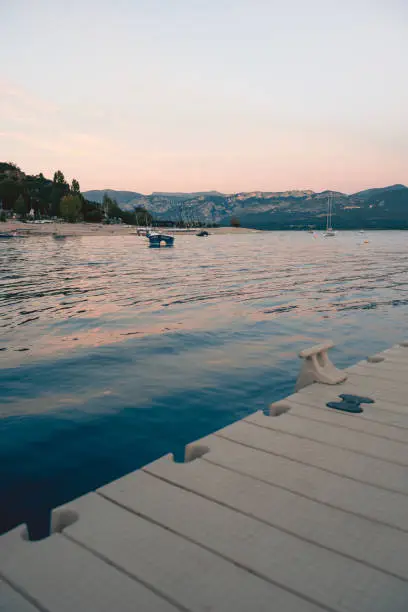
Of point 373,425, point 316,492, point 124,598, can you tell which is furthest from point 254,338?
point 124,598

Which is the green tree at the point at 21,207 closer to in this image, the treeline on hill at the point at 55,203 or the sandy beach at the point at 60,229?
the treeline on hill at the point at 55,203

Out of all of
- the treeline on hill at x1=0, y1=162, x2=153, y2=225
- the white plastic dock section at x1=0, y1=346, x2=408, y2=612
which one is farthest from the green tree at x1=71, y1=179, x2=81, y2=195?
the white plastic dock section at x1=0, y1=346, x2=408, y2=612

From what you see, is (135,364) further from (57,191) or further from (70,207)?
(57,191)

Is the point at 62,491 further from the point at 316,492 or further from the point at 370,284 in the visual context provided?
the point at 370,284

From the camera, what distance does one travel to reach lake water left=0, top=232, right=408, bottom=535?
7.41 metres

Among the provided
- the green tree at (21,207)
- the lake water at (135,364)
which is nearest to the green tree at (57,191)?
the green tree at (21,207)

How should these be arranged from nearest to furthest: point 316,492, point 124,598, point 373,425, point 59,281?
point 124,598
point 316,492
point 373,425
point 59,281

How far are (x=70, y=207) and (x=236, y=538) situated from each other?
165743mm

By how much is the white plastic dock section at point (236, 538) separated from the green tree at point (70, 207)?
16398 cm

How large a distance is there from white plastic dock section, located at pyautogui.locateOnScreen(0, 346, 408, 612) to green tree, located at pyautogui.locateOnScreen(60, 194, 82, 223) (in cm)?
16398

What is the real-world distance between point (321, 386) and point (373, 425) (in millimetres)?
1761

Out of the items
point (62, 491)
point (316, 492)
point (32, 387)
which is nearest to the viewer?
point (316, 492)

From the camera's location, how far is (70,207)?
15825 cm

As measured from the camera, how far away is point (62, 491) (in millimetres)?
6449
